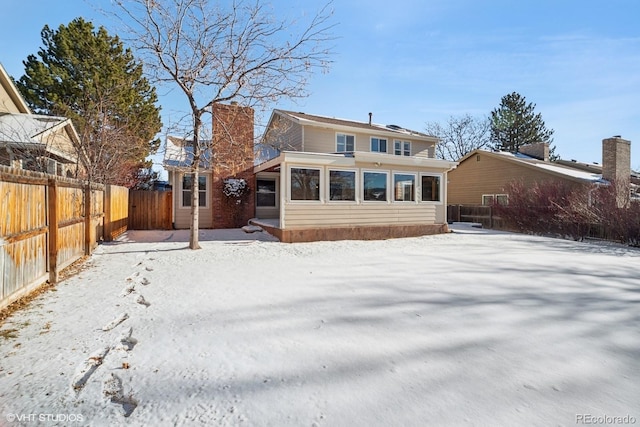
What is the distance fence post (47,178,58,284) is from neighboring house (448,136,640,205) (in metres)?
18.5

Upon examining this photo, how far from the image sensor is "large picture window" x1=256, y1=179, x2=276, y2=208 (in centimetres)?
1507

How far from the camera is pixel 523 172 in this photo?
18.3 meters

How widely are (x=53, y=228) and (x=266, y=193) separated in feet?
34.2

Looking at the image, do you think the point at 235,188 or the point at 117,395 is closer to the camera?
the point at 117,395

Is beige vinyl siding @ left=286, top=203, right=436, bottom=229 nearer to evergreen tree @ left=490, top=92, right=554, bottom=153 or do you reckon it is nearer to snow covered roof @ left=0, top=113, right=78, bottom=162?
snow covered roof @ left=0, top=113, right=78, bottom=162

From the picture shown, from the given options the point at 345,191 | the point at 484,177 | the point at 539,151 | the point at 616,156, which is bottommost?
the point at 345,191

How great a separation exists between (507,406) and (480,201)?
21207 millimetres

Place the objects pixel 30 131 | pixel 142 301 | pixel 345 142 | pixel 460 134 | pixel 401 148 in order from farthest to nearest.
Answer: pixel 460 134
pixel 401 148
pixel 345 142
pixel 30 131
pixel 142 301

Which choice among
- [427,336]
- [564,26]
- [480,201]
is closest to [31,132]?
[427,336]

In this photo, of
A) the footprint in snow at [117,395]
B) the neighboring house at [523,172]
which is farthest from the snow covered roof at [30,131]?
the neighboring house at [523,172]

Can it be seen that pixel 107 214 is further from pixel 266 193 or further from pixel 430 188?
pixel 430 188

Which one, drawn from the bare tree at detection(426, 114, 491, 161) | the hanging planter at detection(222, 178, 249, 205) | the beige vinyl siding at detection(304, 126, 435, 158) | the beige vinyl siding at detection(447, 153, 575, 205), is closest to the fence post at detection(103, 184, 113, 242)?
the hanging planter at detection(222, 178, 249, 205)

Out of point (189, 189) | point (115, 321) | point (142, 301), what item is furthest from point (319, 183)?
point (115, 321)

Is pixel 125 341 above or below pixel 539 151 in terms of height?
below
